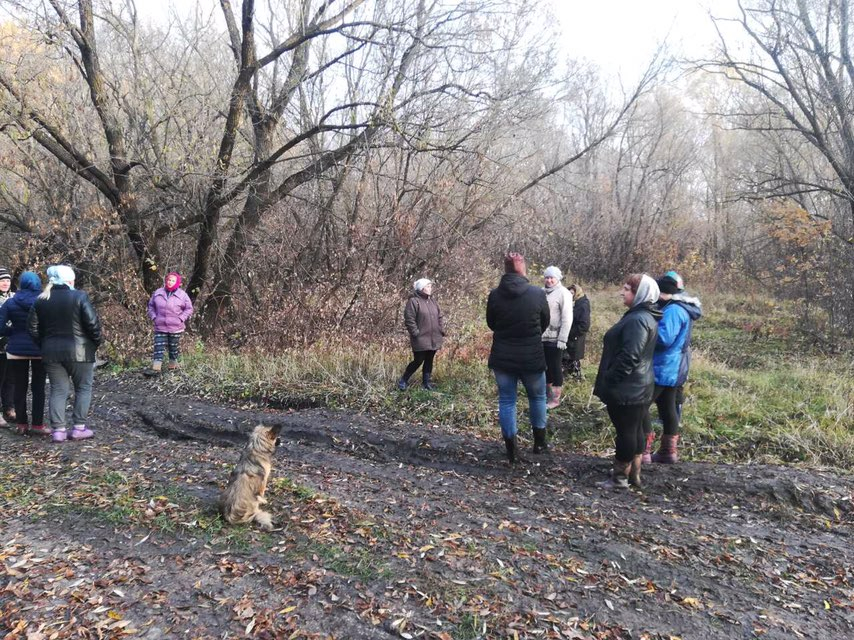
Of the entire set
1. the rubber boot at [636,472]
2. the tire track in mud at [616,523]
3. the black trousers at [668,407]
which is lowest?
the tire track in mud at [616,523]

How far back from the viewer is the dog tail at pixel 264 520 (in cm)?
412

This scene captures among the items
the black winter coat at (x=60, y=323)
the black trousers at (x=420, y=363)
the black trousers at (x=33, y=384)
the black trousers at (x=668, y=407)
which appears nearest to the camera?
the black trousers at (x=668, y=407)

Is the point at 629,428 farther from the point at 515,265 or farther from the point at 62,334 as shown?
the point at 62,334

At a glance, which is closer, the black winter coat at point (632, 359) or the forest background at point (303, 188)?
the black winter coat at point (632, 359)

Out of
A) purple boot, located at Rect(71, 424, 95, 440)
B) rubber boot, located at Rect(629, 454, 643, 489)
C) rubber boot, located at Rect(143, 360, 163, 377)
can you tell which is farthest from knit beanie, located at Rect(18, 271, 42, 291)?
rubber boot, located at Rect(629, 454, 643, 489)

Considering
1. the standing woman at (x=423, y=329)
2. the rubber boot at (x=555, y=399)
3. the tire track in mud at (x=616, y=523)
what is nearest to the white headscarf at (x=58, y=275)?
the tire track in mud at (x=616, y=523)

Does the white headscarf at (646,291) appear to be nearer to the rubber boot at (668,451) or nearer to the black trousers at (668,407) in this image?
the black trousers at (668,407)

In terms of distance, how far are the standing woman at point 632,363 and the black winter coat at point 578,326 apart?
246cm

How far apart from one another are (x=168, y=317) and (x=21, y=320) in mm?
2877

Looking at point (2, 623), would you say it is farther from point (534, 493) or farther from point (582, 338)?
point (582, 338)

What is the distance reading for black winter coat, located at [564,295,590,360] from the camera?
746cm

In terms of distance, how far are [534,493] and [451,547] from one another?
54.9 inches

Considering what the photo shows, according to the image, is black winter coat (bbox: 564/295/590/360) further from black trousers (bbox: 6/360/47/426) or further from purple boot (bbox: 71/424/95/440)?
black trousers (bbox: 6/360/47/426)

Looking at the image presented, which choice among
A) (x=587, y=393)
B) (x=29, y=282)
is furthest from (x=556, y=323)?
(x=29, y=282)
